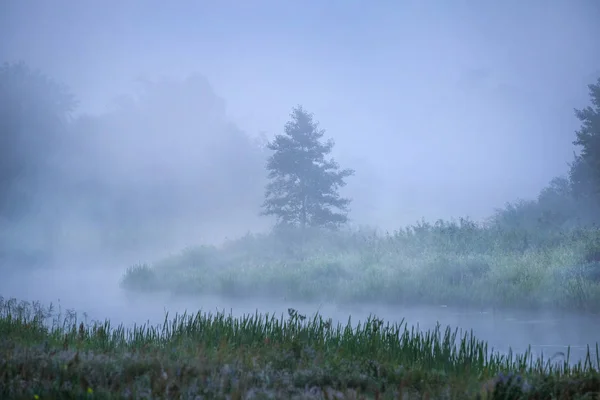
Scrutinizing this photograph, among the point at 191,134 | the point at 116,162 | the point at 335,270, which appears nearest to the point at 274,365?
the point at 335,270

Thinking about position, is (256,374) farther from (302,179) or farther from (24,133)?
(24,133)

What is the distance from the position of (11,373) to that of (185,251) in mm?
37752

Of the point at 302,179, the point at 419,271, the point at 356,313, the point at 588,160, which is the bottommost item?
the point at 356,313

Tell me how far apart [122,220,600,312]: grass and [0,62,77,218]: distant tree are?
82.3ft

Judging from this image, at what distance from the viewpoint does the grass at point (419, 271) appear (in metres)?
22.8

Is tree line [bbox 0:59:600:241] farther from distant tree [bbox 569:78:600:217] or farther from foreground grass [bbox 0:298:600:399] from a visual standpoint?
foreground grass [bbox 0:298:600:399]

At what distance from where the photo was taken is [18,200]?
187ft

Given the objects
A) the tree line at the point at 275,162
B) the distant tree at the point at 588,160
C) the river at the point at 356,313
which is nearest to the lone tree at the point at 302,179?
the tree line at the point at 275,162

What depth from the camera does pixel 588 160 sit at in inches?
1571

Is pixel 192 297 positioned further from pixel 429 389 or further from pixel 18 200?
pixel 18 200

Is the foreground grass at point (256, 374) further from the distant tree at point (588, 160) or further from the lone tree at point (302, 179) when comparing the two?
the lone tree at point (302, 179)

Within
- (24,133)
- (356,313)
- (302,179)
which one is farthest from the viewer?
(24,133)

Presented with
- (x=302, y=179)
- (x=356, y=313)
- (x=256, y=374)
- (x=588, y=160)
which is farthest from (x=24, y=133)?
(x=256, y=374)

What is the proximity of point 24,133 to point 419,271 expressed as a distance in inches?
1858
